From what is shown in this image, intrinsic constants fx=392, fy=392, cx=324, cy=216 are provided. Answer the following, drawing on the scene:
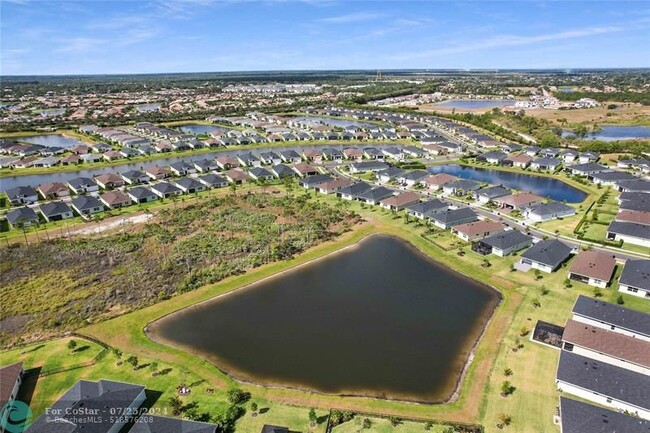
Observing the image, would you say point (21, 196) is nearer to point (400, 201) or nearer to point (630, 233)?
point (400, 201)

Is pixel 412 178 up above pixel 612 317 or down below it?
above

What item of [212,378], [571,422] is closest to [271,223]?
[212,378]

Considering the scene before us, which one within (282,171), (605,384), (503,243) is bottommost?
(605,384)

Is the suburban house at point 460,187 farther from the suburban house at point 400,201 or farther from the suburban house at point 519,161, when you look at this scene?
the suburban house at point 519,161

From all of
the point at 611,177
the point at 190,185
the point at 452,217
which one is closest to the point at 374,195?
the point at 452,217

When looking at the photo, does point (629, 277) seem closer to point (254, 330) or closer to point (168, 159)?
point (254, 330)

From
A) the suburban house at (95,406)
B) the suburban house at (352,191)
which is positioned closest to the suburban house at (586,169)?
the suburban house at (352,191)

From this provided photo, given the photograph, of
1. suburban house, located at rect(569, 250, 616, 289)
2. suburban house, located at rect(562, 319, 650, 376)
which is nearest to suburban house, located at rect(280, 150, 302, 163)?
suburban house, located at rect(569, 250, 616, 289)

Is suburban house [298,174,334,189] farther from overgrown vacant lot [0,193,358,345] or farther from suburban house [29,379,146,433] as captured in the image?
suburban house [29,379,146,433]
